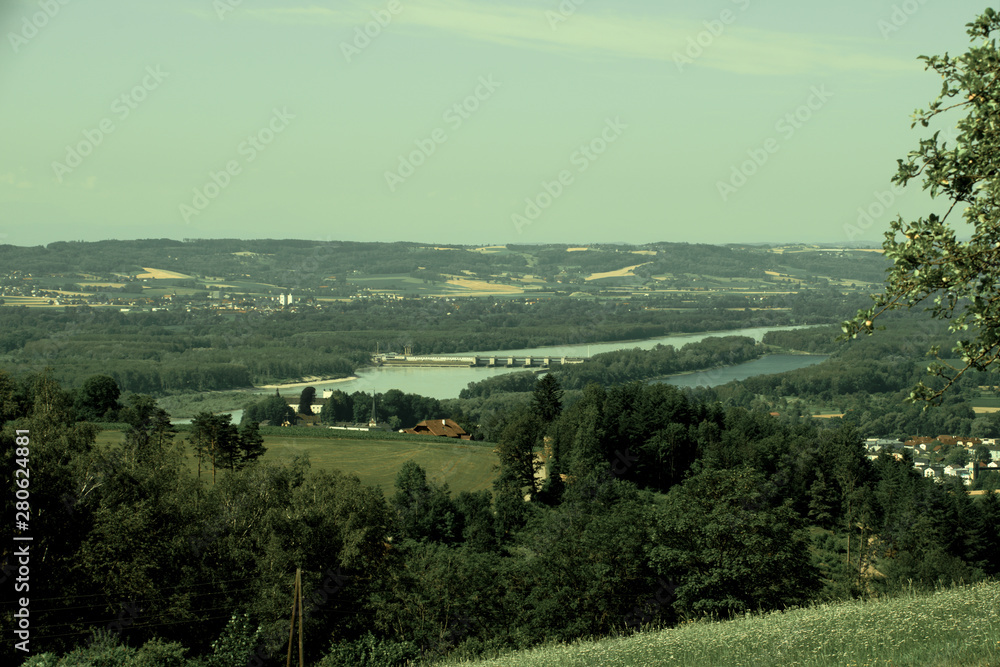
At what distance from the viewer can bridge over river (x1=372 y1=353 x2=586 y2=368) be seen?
86.1 m

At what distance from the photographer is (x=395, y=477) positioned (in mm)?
28781

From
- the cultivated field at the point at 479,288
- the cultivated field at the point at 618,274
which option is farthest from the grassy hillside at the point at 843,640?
the cultivated field at the point at 618,274

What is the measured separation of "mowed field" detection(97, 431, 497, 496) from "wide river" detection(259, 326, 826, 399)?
92.4ft

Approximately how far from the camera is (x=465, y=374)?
271 feet

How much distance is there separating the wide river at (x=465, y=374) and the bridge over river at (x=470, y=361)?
1.91m

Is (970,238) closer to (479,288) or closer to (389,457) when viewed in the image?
(389,457)

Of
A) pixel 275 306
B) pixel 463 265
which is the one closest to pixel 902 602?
pixel 275 306

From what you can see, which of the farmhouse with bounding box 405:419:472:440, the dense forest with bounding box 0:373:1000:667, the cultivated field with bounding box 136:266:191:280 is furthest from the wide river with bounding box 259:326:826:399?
the cultivated field with bounding box 136:266:191:280

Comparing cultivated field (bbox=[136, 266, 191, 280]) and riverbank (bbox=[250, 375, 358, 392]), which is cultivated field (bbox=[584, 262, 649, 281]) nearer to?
cultivated field (bbox=[136, 266, 191, 280])

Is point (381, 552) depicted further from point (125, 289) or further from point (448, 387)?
point (125, 289)

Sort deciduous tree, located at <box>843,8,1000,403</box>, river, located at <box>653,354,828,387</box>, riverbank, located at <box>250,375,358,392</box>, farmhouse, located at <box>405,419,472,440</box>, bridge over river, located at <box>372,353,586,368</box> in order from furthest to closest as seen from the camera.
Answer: bridge over river, located at <box>372,353,586,368</box> < riverbank, located at <box>250,375,358,392</box> < river, located at <box>653,354,828,387</box> < farmhouse, located at <box>405,419,472,440</box> < deciduous tree, located at <box>843,8,1000,403</box>

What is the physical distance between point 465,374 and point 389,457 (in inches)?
1965

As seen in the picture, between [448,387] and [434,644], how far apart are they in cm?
5862

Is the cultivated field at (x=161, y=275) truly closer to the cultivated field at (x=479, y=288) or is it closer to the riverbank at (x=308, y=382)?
the cultivated field at (x=479, y=288)
